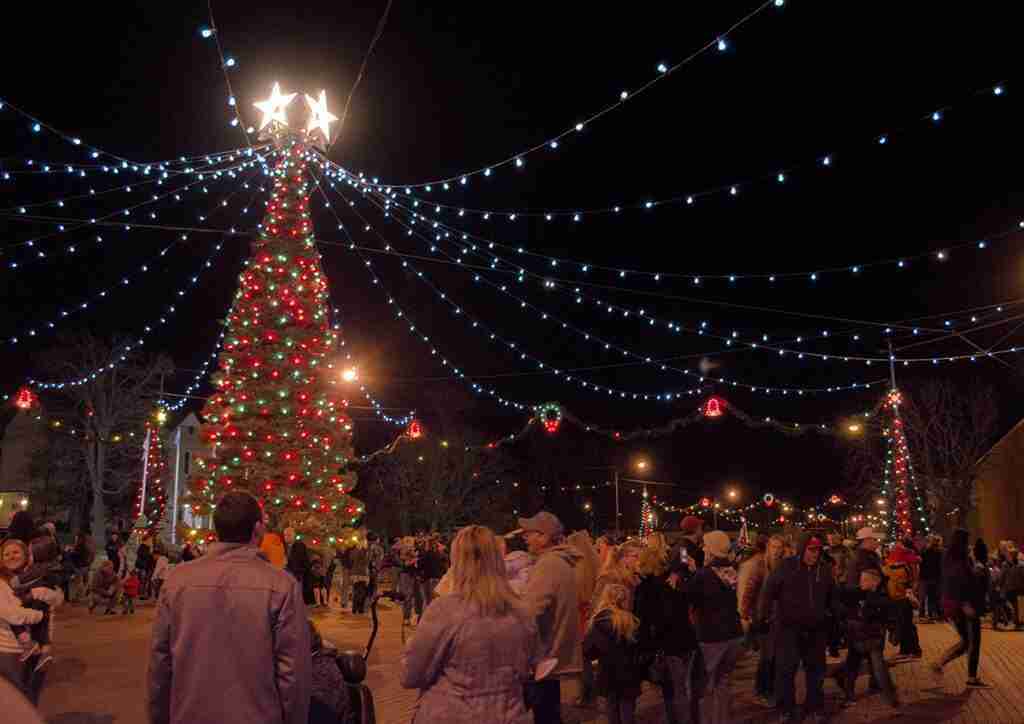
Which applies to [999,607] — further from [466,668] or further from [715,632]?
[466,668]

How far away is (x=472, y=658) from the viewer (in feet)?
12.1

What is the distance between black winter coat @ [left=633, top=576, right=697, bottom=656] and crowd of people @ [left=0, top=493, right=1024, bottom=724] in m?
0.01

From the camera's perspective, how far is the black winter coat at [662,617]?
23.2ft

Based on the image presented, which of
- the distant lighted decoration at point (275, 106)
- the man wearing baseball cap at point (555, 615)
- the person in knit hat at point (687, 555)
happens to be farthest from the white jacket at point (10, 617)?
the distant lighted decoration at point (275, 106)

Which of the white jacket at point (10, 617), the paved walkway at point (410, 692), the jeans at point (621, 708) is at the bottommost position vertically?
the paved walkway at point (410, 692)

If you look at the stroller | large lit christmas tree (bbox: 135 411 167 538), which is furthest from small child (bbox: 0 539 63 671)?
large lit christmas tree (bbox: 135 411 167 538)

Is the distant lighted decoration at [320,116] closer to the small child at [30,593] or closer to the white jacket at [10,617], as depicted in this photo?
the small child at [30,593]

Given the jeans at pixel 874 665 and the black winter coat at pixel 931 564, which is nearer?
the jeans at pixel 874 665

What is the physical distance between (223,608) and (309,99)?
1447 centimetres

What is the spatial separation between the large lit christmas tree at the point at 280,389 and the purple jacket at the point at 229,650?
1604cm

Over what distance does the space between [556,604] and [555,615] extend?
0.23ft

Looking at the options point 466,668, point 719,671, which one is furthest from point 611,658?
point 466,668

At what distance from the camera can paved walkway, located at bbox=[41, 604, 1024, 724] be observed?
339 inches

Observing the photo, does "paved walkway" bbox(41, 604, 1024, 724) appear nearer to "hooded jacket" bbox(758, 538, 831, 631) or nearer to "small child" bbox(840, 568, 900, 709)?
"small child" bbox(840, 568, 900, 709)
